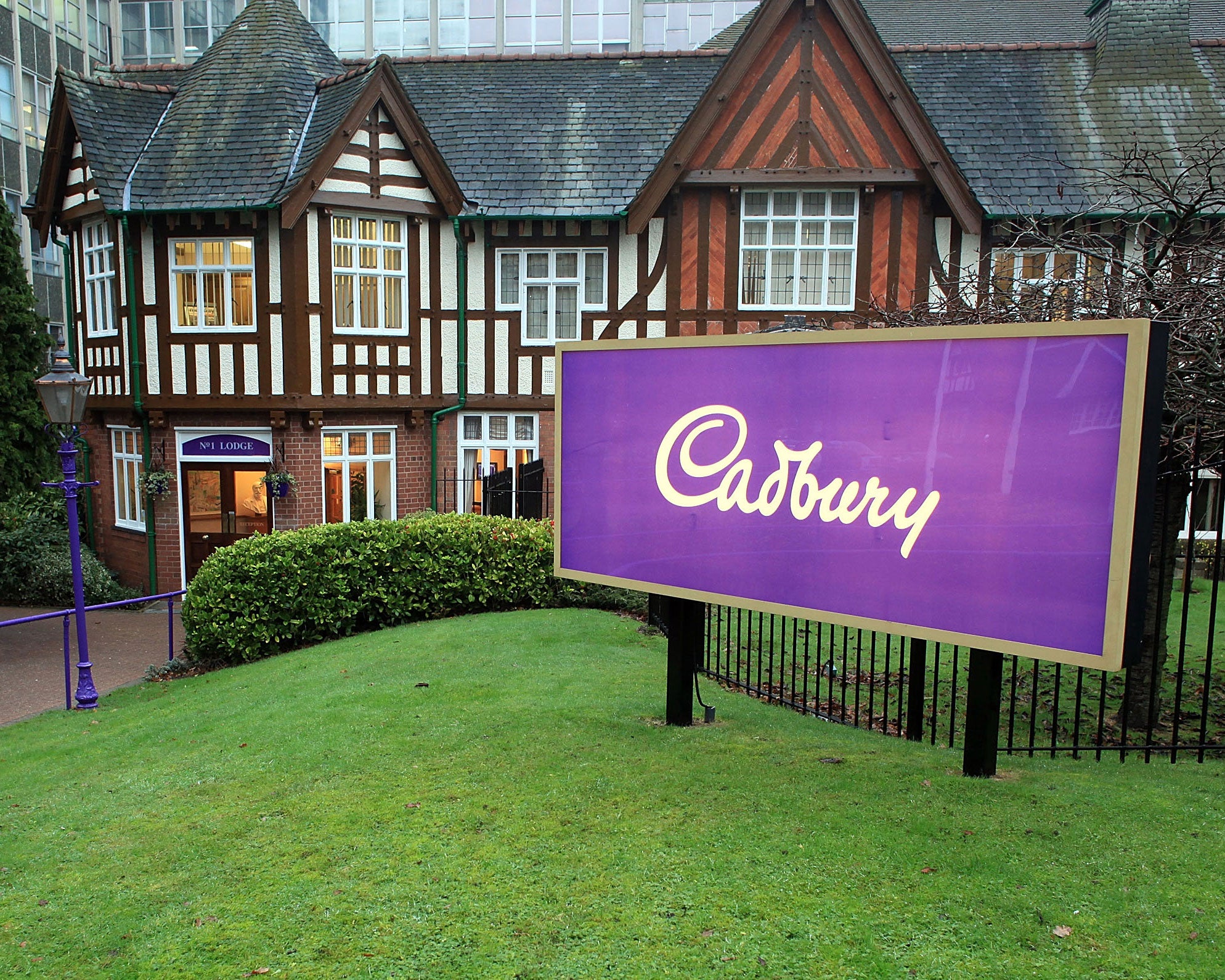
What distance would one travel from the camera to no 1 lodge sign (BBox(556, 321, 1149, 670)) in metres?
4.62

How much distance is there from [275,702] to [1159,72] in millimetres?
19802

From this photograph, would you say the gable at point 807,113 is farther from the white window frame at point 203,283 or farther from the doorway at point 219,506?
the doorway at point 219,506

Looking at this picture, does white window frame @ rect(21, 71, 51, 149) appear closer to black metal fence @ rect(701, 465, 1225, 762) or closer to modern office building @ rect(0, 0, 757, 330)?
modern office building @ rect(0, 0, 757, 330)

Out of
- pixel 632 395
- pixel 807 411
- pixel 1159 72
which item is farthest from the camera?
pixel 1159 72

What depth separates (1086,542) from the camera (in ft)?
15.2

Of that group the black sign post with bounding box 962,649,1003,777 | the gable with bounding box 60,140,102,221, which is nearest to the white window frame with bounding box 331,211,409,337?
the gable with bounding box 60,140,102,221

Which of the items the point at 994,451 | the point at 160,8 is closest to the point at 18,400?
the point at 994,451

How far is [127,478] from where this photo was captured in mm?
17844

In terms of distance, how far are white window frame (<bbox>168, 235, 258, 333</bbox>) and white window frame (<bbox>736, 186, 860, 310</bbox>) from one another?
8.53 metres

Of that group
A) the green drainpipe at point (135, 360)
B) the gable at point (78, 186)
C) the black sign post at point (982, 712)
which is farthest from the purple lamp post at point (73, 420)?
the black sign post at point (982, 712)

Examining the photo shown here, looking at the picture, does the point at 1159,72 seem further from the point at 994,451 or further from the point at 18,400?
the point at 18,400

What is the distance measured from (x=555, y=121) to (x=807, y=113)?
4996 mm

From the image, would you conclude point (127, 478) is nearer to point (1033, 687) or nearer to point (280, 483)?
point (280, 483)

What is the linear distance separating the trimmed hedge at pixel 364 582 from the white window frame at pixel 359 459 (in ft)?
13.1
